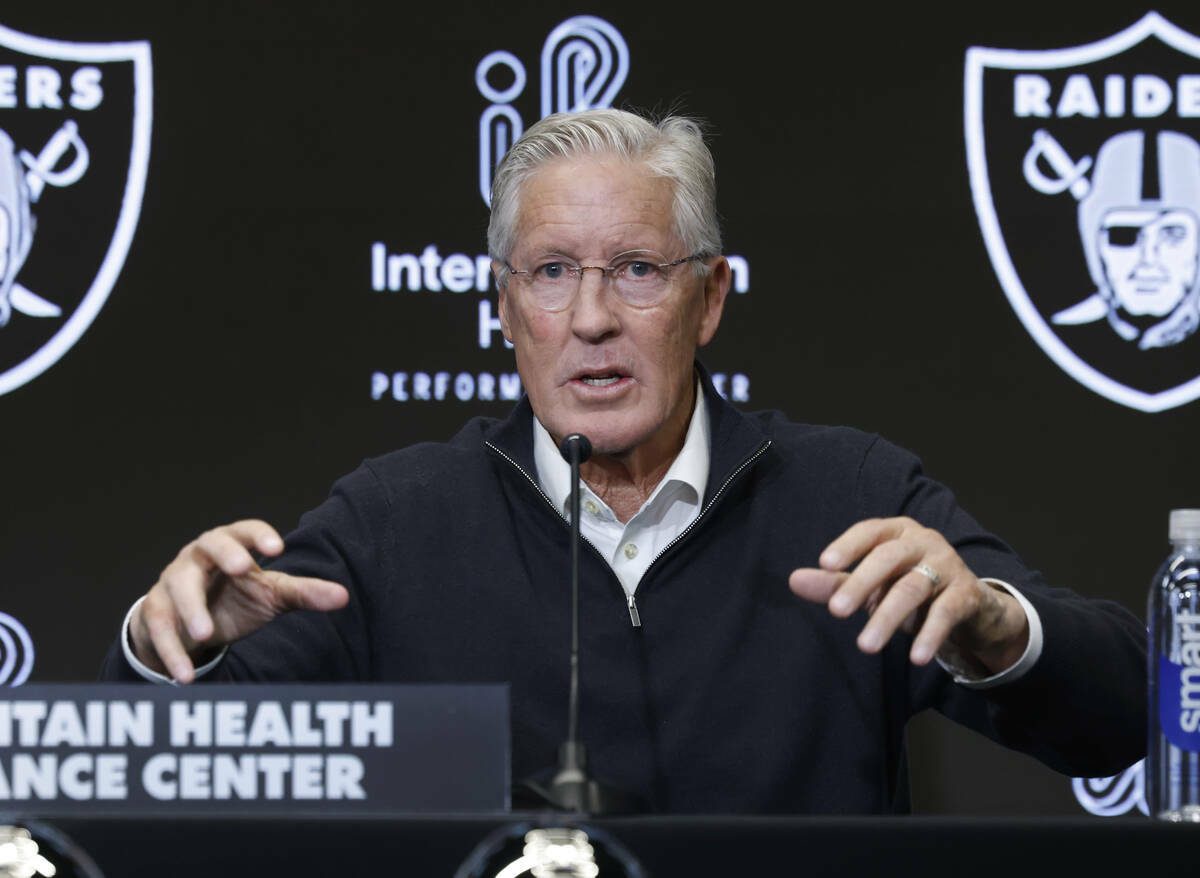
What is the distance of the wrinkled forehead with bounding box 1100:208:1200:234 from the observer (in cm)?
273

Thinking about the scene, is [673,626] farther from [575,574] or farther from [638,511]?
[575,574]

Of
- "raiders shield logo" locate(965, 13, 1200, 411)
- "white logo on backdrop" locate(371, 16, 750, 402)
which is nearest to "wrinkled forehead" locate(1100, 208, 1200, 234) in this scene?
"raiders shield logo" locate(965, 13, 1200, 411)

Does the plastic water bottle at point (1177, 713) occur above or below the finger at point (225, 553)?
below

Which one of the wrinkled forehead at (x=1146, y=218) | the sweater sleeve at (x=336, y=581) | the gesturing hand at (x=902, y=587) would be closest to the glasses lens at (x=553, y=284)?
the sweater sleeve at (x=336, y=581)

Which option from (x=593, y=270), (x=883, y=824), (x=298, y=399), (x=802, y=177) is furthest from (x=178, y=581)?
(x=802, y=177)

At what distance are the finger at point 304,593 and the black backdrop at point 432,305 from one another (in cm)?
135

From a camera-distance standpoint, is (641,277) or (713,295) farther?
(713,295)

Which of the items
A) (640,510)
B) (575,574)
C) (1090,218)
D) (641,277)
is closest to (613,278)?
(641,277)

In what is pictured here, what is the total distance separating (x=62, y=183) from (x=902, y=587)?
196cm

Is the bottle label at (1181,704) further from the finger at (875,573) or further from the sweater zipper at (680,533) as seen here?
the sweater zipper at (680,533)

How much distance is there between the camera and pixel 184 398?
8.98 ft

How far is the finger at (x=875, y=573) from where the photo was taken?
1243 mm

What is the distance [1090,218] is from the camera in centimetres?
274

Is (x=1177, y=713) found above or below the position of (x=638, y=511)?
below
